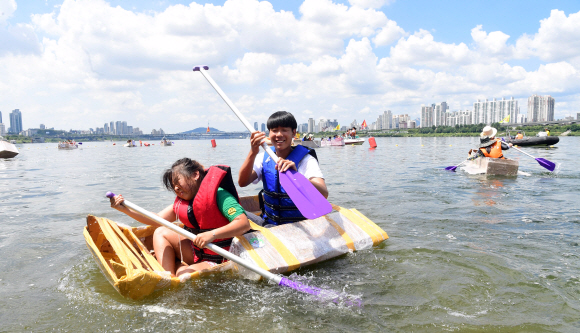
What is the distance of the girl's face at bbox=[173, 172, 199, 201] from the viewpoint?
11.3 ft

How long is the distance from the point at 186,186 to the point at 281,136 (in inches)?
46.4

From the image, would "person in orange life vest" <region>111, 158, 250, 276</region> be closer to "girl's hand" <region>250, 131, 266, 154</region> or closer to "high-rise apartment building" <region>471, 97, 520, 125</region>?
"girl's hand" <region>250, 131, 266, 154</region>

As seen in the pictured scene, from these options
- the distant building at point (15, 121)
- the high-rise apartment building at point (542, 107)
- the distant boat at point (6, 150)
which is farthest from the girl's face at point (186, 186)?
the distant building at point (15, 121)

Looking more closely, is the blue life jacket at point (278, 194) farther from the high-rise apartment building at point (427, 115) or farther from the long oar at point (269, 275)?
the high-rise apartment building at point (427, 115)

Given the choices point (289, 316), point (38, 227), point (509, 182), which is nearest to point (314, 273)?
point (289, 316)

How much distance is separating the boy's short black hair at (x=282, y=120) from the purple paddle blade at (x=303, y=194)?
0.53 metres

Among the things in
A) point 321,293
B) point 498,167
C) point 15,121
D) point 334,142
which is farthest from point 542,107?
point 15,121

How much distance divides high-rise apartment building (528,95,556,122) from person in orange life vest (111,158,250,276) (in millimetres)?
130756

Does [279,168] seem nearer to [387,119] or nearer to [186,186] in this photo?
[186,186]

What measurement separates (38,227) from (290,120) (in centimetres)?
514

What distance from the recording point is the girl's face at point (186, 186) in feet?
11.3

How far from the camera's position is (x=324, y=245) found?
405 cm

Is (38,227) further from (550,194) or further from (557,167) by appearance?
(557,167)

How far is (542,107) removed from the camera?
364ft
